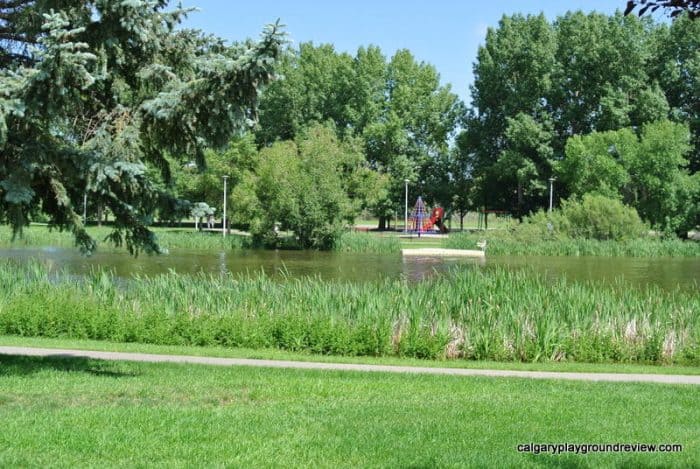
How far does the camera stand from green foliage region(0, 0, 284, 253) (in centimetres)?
771

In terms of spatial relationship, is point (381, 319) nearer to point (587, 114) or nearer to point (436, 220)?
point (436, 220)

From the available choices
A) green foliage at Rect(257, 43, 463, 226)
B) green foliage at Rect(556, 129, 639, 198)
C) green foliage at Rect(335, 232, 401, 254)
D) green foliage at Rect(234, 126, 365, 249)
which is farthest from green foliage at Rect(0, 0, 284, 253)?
green foliage at Rect(257, 43, 463, 226)

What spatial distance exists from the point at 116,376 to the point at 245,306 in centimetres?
597

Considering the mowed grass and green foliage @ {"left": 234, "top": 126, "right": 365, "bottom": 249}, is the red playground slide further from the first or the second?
the mowed grass

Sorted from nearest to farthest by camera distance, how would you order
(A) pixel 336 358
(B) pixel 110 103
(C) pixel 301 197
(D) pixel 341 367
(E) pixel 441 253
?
(B) pixel 110 103
(D) pixel 341 367
(A) pixel 336 358
(E) pixel 441 253
(C) pixel 301 197

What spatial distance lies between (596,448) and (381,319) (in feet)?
25.3

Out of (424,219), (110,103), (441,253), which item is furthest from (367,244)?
(110,103)

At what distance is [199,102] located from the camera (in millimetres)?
8242

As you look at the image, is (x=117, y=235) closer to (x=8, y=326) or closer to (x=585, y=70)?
(x=8, y=326)

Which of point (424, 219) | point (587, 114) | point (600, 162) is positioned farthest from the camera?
point (424, 219)

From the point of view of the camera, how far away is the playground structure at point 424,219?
2574 inches

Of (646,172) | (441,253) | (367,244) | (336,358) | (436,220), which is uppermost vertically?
(646,172)

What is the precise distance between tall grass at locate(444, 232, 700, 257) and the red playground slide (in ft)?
58.5

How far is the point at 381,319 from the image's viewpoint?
1391 centimetres
